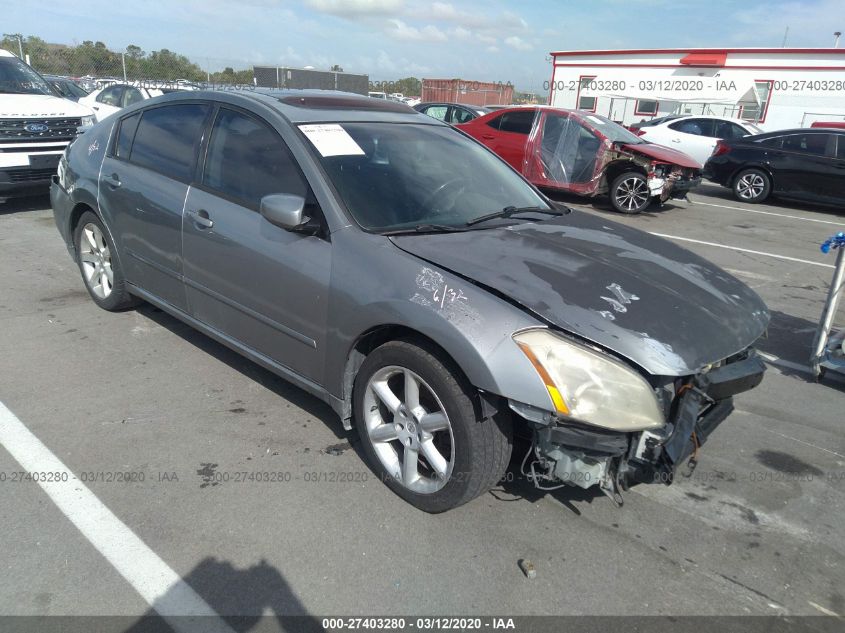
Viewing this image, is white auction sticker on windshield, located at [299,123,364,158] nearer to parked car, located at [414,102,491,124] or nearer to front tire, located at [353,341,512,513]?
front tire, located at [353,341,512,513]

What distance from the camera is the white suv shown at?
8.00 m

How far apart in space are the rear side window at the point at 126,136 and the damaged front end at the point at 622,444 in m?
3.49

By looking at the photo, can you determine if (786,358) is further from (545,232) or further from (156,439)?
(156,439)

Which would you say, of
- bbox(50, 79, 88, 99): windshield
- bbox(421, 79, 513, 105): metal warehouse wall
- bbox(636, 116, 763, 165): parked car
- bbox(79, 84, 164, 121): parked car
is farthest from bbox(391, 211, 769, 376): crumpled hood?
bbox(421, 79, 513, 105): metal warehouse wall

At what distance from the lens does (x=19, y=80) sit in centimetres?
911

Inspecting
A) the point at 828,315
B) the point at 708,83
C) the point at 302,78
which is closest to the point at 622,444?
the point at 828,315

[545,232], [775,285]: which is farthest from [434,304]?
[775,285]

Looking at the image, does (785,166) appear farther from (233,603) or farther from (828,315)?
(233,603)

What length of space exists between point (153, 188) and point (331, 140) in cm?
142

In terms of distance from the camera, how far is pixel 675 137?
52.8ft

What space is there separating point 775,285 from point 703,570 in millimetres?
5261

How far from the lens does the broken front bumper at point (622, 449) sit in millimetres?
2389

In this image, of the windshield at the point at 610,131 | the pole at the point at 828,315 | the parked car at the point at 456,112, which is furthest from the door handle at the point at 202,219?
the parked car at the point at 456,112

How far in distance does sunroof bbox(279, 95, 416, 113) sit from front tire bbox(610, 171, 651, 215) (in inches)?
288
